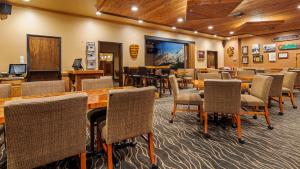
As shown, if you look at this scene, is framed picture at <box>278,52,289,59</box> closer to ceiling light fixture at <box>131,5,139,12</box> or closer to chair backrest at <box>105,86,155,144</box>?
ceiling light fixture at <box>131,5,139,12</box>

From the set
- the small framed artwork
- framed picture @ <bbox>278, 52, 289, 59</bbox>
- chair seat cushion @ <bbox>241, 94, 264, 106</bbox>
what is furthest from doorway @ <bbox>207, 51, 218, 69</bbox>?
chair seat cushion @ <bbox>241, 94, 264, 106</bbox>

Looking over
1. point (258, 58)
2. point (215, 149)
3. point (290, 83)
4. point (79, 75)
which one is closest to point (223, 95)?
point (215, 149)

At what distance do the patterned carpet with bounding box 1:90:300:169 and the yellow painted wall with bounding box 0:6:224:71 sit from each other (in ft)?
13.9

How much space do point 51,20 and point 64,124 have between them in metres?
5.94

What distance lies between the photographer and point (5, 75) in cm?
478

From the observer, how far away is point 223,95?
2.71 m

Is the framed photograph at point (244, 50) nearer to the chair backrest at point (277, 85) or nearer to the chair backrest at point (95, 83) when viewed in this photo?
the chair backrest at point (277, 85)

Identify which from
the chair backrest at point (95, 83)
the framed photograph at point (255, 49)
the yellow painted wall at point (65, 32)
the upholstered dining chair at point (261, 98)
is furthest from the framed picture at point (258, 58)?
the chair backrest at point (95, 83)

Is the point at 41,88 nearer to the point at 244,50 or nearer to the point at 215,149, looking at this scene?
the point at 215,149

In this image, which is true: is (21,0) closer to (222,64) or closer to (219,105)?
(219,105)

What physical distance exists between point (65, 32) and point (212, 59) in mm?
9370

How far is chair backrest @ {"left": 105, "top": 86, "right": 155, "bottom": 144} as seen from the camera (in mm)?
1683

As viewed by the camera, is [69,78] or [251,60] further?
[251,60]

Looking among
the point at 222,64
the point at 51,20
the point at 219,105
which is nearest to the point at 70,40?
the point at 51,20
